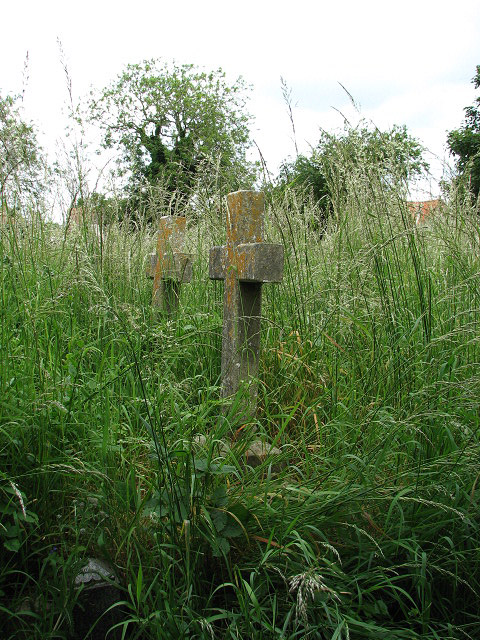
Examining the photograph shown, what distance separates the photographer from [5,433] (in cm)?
181

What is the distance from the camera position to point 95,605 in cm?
171

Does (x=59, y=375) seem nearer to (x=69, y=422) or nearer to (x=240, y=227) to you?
(x=69, y=422)

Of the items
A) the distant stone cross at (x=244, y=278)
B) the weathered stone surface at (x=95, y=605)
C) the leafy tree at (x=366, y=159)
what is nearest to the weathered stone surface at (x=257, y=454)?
the distant stone cross at (x=244, y=278)

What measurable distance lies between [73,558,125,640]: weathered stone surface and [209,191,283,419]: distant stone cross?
1015mm

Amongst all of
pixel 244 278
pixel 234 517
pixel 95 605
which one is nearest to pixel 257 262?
pixel 244 278

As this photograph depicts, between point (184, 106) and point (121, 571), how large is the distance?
1210 inches

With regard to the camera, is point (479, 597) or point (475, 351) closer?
point (479, 597)

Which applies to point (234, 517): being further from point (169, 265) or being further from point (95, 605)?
point (169, 265)

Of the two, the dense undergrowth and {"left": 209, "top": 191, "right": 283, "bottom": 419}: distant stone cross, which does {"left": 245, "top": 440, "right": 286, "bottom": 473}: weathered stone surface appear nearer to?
the dense undergrowth

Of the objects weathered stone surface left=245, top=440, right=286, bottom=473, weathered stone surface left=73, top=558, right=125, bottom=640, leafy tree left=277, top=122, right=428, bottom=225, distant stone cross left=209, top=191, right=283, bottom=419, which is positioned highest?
leafy tree left=277, top=122, right=428, bottom=225

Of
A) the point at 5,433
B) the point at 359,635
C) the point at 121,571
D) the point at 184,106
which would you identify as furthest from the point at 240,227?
the point at 184,106

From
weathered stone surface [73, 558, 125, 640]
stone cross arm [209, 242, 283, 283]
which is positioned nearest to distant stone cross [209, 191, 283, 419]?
stone cross arm [209, 242, 283, 283]

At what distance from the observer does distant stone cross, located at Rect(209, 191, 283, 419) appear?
8.41 ft

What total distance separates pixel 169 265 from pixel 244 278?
3.97ft
